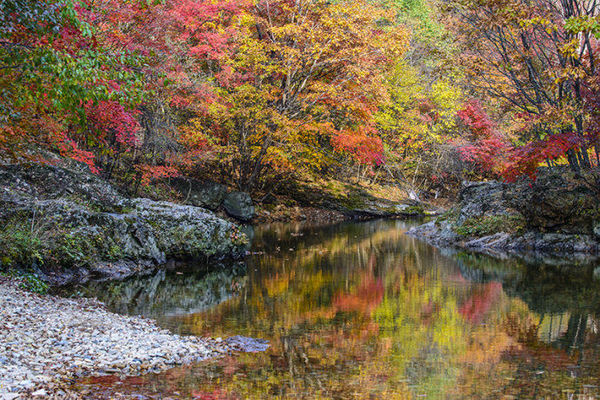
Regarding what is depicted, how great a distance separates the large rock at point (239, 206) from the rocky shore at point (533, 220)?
8.51 meters

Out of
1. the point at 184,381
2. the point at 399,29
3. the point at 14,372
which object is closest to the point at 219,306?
the point at 184,381

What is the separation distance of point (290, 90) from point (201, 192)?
19.2ft

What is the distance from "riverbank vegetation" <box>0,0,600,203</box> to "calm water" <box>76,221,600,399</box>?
3.45 m

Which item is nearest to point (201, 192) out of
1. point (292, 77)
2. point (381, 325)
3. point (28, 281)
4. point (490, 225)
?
point (292, 77)

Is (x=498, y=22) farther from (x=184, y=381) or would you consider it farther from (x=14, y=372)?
(x=14, y=372)

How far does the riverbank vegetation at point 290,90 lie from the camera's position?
27.7ft

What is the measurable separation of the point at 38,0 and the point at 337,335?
19.4ft

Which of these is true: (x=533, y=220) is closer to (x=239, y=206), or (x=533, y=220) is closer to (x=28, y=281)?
(x=239, y=206)

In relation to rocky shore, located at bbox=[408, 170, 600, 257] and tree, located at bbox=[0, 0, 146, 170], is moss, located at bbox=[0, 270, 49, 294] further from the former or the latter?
rocky shore, located at bbox=[408, 170, 600, 257]

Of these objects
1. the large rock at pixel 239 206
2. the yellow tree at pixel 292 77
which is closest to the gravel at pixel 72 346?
the yellow tree at pixel 292 77

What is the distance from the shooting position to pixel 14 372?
483cm

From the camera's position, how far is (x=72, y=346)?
5.91 meters

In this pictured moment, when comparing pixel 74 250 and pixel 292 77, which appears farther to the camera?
pixel 292 77

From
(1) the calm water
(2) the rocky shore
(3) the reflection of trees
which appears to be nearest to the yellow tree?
(2) the rocky shore
